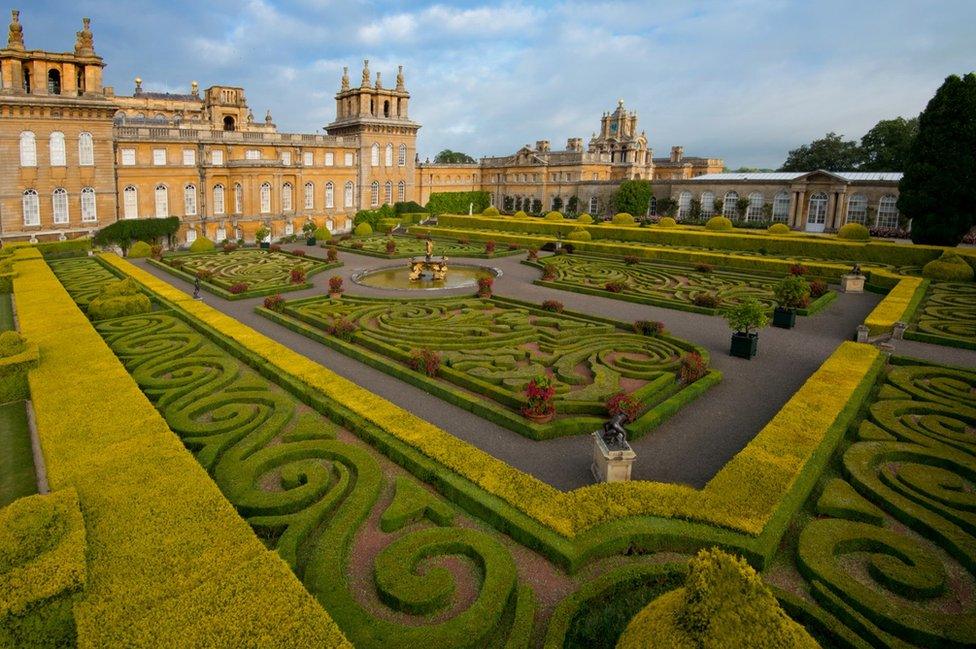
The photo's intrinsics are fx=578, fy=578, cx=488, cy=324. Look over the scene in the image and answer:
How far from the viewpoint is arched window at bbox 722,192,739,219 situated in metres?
52.6

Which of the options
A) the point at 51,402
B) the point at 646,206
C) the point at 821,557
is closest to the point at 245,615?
the point at 821,557

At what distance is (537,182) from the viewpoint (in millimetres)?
70688

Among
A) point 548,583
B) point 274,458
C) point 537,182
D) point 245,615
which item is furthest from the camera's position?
point 537,182

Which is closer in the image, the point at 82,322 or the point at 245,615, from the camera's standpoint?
the point at 245,615

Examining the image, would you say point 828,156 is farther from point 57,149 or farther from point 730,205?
point 57,149

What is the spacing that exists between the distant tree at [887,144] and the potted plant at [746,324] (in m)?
53.4

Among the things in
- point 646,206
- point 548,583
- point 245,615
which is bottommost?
point 548,583

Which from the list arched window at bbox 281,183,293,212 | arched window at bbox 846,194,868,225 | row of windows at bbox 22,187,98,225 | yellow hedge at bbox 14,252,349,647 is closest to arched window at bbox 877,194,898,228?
arched window at bbox 846,194,868,225

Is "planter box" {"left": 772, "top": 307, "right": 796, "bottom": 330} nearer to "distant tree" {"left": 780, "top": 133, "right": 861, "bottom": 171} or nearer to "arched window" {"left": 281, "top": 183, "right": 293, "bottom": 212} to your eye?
"arched window" {"left": 281, "top": 183, "right": 293, "bottom": 212}

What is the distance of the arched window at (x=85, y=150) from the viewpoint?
1535 inches

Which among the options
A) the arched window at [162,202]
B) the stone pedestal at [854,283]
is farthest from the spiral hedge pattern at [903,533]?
the arched window at [162,202]

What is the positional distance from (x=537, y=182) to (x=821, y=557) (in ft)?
218

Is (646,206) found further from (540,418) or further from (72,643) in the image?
(72,643)

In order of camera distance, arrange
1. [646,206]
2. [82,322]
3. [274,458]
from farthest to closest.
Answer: [646,206] < [82,322] < [274,458]
